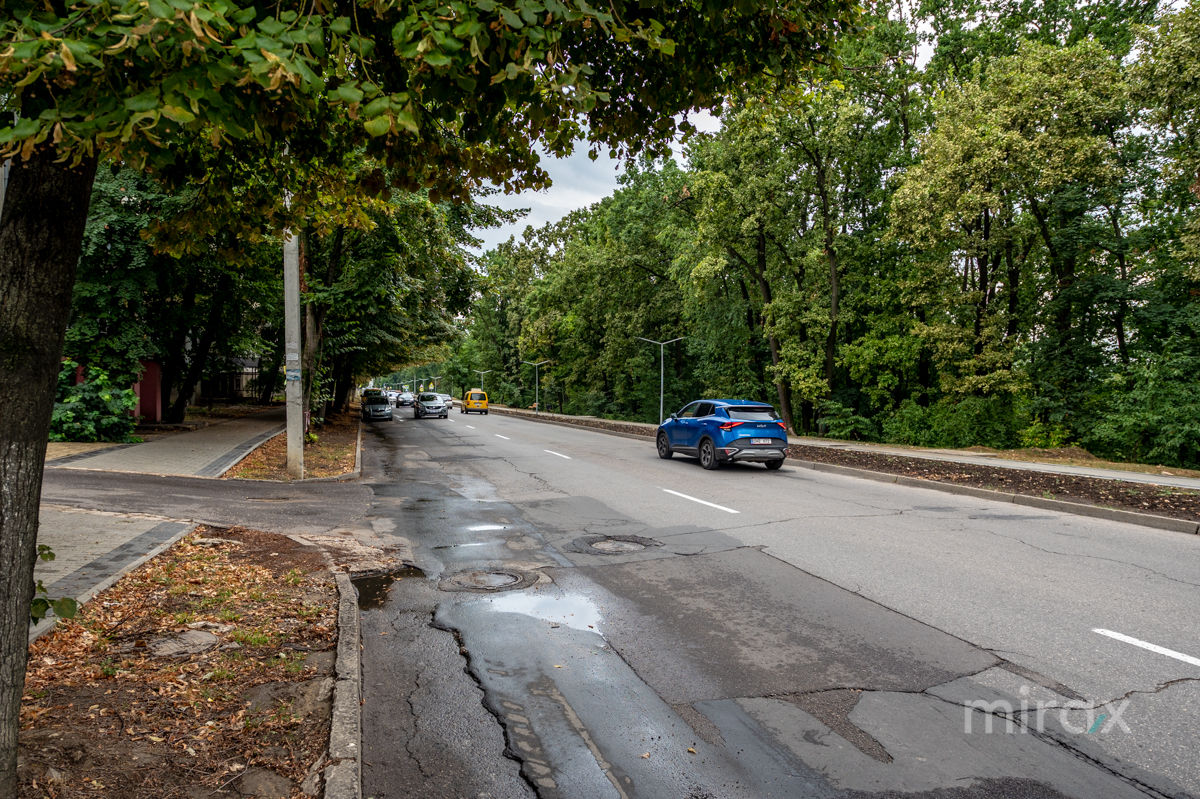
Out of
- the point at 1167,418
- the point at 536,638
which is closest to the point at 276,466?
the point at 536,638

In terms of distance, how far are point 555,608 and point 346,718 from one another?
2437 mm

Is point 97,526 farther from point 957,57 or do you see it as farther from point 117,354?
point 957,57

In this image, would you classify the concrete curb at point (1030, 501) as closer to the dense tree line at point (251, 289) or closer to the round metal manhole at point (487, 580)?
Answer: the round metal manhole at point (487, 580)

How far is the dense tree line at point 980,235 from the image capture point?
22.7m

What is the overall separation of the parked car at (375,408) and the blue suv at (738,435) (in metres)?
24.9

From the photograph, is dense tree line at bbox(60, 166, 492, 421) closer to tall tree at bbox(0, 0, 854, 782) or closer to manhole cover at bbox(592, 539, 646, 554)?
manhole cover at bbox(592, 539, 646, 554)

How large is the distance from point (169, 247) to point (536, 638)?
363 cm

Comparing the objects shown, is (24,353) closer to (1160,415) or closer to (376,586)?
(376,586)

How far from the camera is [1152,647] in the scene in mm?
4895

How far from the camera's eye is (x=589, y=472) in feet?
51.5

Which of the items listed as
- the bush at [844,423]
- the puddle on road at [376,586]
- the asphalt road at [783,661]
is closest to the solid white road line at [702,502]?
the asphalt road at [783,661]

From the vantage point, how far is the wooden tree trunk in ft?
8.41

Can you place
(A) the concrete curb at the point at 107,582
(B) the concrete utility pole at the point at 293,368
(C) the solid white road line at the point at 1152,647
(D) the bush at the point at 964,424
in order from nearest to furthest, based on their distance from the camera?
(A) the concrete curb at the point at 107,582 < (C) the solid white road line at the point at 1152,647 < (B) the concrete utility pole at the point at 293,368 < (D) the bush at the point at 964,424

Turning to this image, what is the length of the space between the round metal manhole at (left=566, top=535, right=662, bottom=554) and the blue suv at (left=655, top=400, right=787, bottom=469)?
26.4 ft
